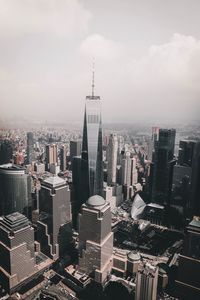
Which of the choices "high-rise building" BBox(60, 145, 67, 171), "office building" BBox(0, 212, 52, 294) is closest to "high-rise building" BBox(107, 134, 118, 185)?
"high-rise building" BBox(60, 145, 67, 171)

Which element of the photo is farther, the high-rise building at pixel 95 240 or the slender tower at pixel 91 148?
the slender tower at pixel 91 148

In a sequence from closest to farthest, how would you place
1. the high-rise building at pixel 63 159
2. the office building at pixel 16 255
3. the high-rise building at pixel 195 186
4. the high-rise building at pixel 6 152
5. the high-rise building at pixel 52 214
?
1. the office building at pixel 16 255
2. the high-rise building at pixel 52 214
3. the high-rise building at pixel 195 186
4. the high-rise building at pixel 6 152
5. the high-rise building at pixel 63 159

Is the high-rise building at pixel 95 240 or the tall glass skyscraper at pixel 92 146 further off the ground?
the tall glass skyscraper at pixel 92 146

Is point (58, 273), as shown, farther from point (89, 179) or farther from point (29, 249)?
point (89, 179)

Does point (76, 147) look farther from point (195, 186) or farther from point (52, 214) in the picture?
point (195, 186)

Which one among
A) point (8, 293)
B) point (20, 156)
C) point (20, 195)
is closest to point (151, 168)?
point (20, 195)

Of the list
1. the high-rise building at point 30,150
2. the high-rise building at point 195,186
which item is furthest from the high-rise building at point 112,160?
the high-rise building at point 30,150

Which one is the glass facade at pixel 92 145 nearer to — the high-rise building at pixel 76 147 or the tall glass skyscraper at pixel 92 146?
the tall glass skyscraper at pixel 92 146
